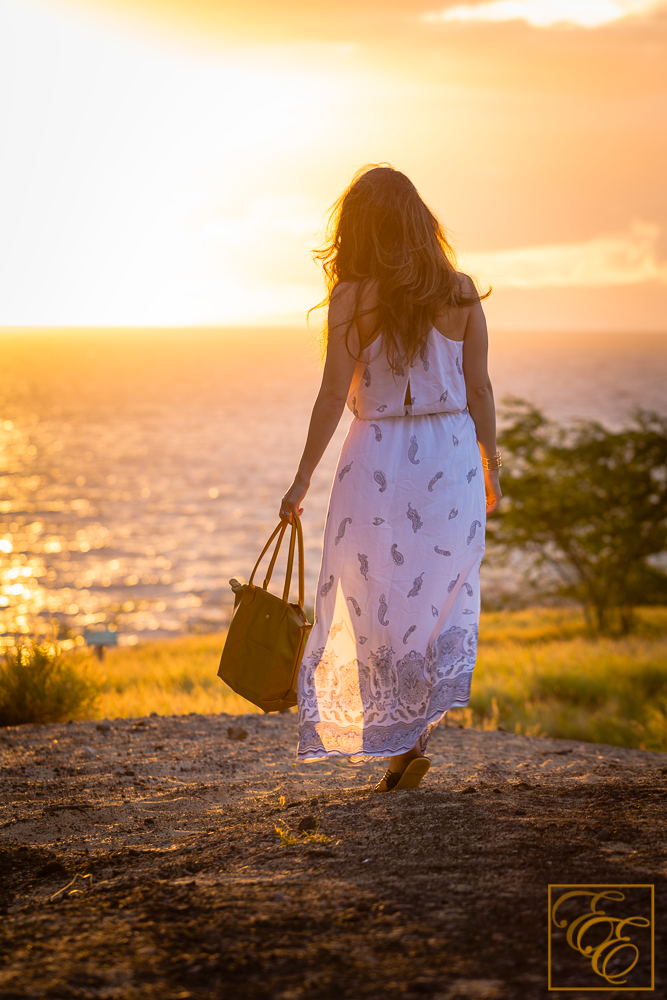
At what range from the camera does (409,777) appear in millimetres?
3510

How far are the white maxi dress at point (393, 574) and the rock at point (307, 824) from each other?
11.2 inches

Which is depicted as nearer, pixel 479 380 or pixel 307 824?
pixel 307 824

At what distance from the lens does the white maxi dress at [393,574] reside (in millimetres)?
3346

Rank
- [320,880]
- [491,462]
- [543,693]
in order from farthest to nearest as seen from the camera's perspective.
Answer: [543,693], [491,462], [320,880]

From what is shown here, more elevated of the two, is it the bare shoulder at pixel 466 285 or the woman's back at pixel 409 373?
the bare shoulder at pixel 466 285

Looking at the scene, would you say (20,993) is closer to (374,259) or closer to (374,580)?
(374,580)

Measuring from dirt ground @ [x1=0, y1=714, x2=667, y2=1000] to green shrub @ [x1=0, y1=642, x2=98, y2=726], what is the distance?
1720 mm

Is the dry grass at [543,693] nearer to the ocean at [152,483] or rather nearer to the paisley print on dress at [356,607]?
the ocean at [152,483]

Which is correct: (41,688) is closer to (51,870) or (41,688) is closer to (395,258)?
(51,870)

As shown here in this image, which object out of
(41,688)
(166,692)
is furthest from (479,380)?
(166,692)

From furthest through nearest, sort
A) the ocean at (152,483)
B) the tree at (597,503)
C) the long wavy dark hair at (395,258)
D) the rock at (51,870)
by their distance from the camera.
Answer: the ocean at (152,483) < the tree at (597,503) < the long wavy dark hair at (395,258) < the rock at (51,870)

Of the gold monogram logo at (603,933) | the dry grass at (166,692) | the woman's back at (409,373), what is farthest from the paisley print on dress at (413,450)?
the dry grass at (166,692)

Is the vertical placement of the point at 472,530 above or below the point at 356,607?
above

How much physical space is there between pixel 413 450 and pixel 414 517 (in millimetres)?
276
